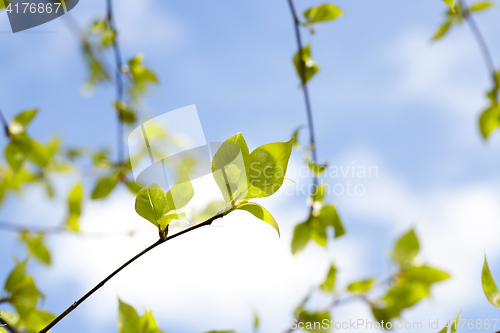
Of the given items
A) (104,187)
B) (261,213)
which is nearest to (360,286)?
(261,213)

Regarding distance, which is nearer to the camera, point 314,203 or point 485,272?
point 485,272

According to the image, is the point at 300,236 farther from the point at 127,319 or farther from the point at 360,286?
the point at 127,319

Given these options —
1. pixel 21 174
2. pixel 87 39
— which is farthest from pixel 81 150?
pixel 87 39

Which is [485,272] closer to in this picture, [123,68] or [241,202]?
[241,202]

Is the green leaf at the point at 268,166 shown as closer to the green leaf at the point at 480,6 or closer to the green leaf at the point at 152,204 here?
the green leaf at the point at 152,204

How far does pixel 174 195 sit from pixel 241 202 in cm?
6

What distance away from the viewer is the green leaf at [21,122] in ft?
1.96

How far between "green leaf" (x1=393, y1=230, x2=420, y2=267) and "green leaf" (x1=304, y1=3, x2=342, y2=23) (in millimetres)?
456

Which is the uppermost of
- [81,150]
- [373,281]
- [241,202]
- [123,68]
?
[123,68]

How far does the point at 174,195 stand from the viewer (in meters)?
0.27

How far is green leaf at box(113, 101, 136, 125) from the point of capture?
32.3 inches

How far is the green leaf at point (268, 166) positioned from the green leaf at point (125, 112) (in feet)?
2.20

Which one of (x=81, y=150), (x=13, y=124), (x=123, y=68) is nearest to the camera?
(x=13, y=124)

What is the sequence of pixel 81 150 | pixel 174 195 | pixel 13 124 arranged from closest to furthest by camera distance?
pixel 174 195
pixel 13 124
pixel 81 150
